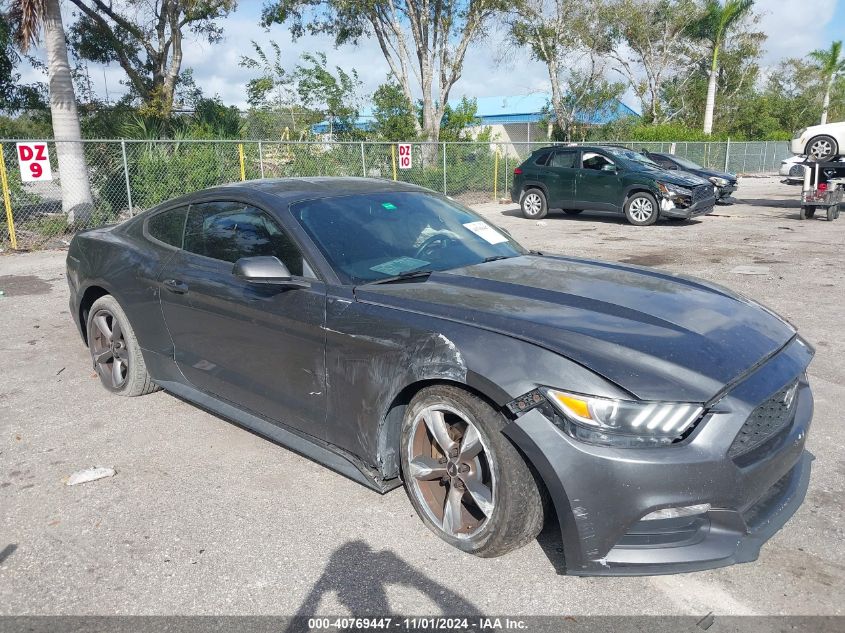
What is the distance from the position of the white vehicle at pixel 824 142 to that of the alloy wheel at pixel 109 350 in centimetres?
1501

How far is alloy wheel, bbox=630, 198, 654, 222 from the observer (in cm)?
1478

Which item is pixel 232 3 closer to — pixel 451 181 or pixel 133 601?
pixel 451 181

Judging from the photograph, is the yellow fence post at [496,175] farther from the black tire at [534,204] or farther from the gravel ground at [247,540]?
the gravel ground at [247,540]

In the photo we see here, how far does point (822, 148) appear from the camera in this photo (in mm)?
14672

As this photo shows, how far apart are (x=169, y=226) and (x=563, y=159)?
13.1m

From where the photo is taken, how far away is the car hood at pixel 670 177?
14.7 metres


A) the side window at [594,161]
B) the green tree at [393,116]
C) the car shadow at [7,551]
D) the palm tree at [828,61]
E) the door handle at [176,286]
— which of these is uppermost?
the palm tree at [828,61]

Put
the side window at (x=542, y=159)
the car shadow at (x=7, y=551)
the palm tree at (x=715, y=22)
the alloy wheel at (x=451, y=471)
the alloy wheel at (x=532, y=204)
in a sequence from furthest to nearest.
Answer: the palm tree at (x=715, y=22) → the alloy wheel at (x=532, y=204) → the side window at (x=542, y=159) → the car shadow at (x=7, y=551) → the alloy wheel at (x=451, y=471)

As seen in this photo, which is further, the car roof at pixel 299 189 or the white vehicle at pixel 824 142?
the white vehicle at pixel 824 142

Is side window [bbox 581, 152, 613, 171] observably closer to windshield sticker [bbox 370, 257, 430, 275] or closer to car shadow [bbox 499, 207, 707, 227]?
car shadow [bbox 499, 207, 707, 227]

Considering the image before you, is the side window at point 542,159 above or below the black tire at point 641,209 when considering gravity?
above

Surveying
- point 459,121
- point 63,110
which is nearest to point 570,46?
point 459,121

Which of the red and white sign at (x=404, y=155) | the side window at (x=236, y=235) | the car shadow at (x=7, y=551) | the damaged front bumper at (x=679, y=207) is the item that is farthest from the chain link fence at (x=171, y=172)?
the car shadow at (x=7, y=551)

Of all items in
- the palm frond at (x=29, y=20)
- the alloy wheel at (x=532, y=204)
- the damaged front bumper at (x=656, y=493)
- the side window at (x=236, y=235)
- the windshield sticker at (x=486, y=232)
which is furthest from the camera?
the alloy wheel at (x=532, y=204)
